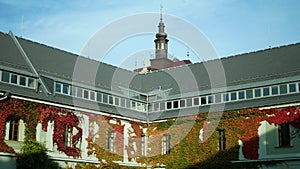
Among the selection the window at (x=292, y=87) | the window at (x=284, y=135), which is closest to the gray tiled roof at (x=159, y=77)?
the window at (x=292, y=87)

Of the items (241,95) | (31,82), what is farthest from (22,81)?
(241,95)

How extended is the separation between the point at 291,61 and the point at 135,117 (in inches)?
477

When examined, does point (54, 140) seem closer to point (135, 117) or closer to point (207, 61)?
point (135, 117)

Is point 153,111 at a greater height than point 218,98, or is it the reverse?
point 218,98

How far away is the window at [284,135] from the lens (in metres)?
32.2

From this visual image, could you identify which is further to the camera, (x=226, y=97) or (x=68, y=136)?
(x=226, y=97)

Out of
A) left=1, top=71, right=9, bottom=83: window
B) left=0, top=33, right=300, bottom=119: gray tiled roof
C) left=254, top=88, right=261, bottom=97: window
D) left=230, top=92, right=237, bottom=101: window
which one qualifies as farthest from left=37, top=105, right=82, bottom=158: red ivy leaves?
left=254, top=88, right=261, bottom=97: window

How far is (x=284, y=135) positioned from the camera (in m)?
32.4

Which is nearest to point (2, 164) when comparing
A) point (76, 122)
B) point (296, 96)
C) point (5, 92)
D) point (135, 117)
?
point (5, 92)

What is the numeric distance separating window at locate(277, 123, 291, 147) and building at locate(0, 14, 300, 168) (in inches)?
2.5

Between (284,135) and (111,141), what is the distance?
39.9 feet

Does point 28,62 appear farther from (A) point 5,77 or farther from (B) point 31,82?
(A) point 5,77

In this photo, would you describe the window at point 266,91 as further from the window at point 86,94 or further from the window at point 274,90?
the window at point 86,94

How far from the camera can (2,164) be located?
28.4m
